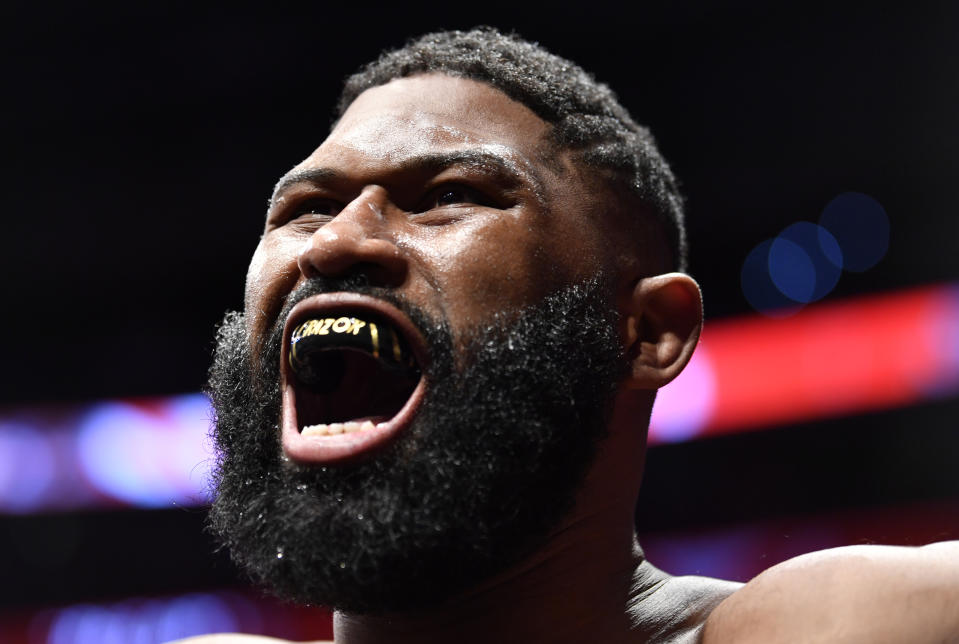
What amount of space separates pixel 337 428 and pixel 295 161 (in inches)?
164

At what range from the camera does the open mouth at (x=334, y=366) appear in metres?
1.26

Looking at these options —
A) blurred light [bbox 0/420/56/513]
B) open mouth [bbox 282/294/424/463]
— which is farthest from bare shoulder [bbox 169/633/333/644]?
blurred light [bbox 0/420/56/513]

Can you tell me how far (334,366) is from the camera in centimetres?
142

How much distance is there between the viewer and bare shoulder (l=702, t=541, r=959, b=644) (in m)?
1.18

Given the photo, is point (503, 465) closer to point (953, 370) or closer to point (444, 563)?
point (444, 563)

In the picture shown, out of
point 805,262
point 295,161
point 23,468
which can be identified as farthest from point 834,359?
point 23,468

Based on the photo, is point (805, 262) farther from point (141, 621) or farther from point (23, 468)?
point (23, 468)

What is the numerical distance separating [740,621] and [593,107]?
0.92 meters

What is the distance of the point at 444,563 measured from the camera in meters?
1.25

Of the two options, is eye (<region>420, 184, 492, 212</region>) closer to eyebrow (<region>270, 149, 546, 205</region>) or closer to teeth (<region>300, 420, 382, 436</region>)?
eyebrow (<region>270, 149, 546, 205</region>)

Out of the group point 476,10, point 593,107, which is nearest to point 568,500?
point 593,107

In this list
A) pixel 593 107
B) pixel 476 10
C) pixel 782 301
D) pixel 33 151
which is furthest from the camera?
pixel 782 301

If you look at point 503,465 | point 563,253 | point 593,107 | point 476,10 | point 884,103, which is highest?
point 476,10

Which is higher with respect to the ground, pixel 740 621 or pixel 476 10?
pixel 476 10
